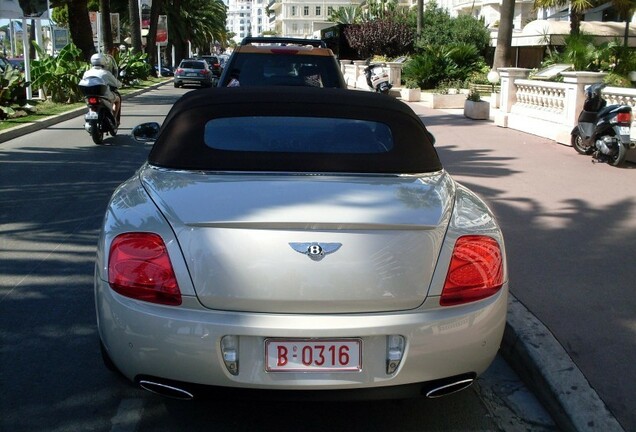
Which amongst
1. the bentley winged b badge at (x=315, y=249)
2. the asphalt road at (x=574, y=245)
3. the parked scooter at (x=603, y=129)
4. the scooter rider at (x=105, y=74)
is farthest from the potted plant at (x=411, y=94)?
the bentley winged b badge at (x=315, y=249)

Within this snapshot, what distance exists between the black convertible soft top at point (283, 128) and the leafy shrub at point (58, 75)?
67.2 ft

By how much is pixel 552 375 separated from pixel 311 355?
5.13 feet

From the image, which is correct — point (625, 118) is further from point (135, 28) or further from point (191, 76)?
Result: point (135, 28)

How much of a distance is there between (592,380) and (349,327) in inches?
65.0

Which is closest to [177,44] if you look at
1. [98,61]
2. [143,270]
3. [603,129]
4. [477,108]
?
[477,108]

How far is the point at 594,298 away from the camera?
214 inches

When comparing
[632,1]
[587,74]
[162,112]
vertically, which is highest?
[632,1]

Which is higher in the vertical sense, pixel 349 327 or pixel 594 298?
pixel 349 327

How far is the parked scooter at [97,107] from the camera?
47.4 ft

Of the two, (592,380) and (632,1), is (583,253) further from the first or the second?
(632,1)

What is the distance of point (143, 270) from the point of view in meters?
3.30

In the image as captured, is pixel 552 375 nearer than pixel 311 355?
No

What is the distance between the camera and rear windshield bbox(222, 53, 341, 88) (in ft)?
33.7

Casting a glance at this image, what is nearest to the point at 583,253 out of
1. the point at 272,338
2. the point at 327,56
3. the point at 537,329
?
the point at 537,329
